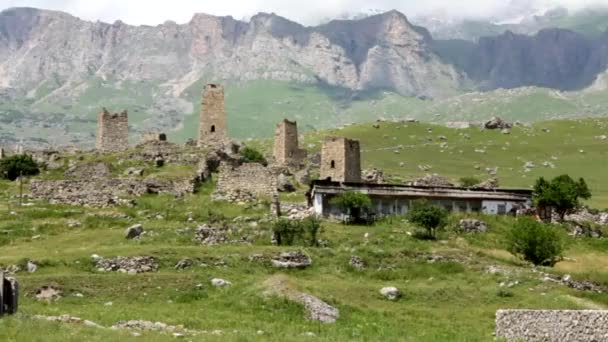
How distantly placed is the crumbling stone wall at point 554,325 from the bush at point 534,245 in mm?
20654

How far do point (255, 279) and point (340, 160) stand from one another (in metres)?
31.4

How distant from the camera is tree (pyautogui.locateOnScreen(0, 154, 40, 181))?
78.4 metres

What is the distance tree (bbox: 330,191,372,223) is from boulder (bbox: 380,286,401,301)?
682 inches

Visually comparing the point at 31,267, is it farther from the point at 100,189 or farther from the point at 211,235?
the point at 100,189

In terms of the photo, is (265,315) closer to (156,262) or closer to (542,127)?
(156,262)

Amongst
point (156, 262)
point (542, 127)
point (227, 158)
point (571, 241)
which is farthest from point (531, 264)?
point (542, 127)

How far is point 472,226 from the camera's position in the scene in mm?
56844

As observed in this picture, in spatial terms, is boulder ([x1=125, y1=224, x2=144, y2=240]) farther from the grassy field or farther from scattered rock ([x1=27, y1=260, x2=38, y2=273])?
the grassy field

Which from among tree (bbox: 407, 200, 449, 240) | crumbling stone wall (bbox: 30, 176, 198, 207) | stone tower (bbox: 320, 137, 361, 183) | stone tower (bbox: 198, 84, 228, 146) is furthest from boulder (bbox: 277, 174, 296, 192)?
stone tower (bbox: 198, 84, 228, 146)

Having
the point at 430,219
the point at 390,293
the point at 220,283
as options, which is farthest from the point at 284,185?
the point at 220,283

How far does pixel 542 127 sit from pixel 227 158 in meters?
89.4

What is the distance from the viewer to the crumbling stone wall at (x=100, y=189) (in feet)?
197

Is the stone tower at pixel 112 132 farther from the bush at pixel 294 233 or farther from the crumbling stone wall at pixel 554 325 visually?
the crumbling stone wall at pixel 554 325

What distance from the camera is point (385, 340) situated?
28359 millimetres
